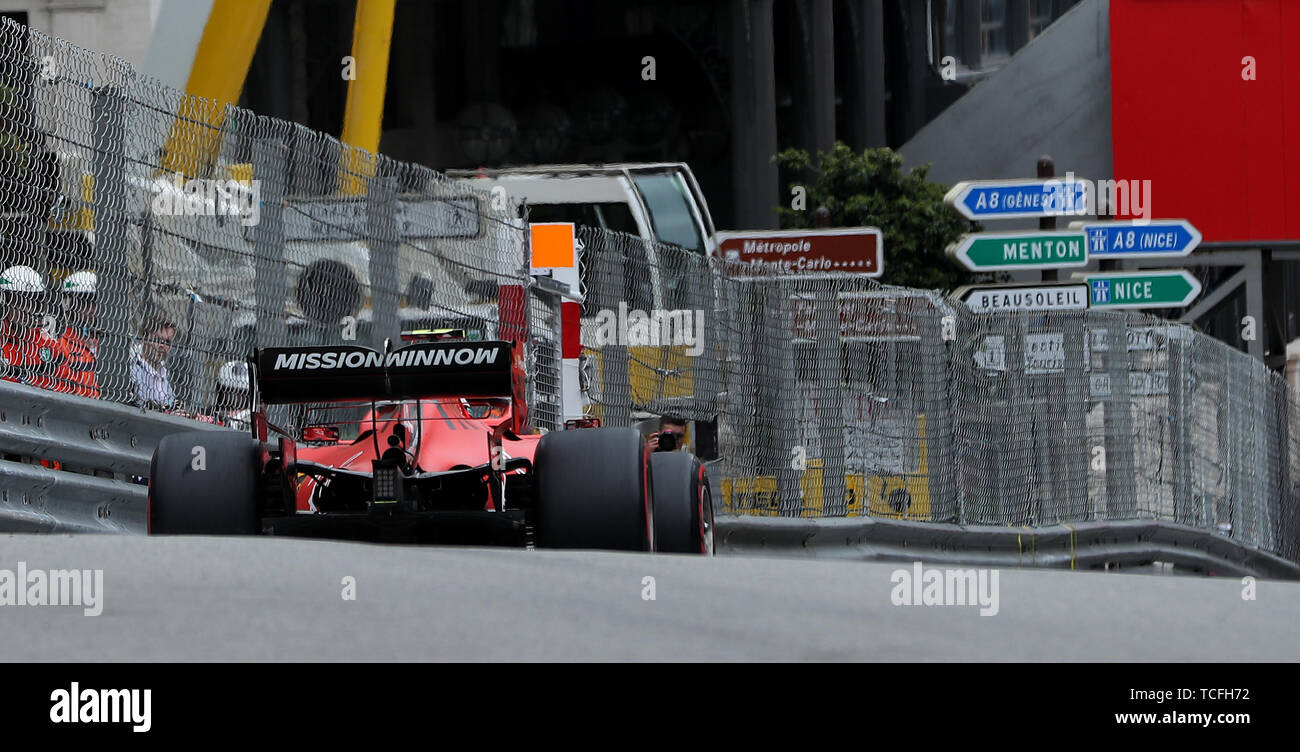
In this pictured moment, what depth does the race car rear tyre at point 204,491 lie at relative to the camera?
22.7ft

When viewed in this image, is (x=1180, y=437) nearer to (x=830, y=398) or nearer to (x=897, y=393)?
(x=897, y=393)

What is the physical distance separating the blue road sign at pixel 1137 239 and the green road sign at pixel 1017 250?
89.5 inches

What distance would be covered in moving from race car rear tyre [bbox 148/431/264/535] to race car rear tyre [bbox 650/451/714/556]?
1.56 m

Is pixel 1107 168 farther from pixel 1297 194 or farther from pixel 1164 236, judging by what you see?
pixel 1164 236

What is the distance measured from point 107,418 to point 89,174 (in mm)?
958

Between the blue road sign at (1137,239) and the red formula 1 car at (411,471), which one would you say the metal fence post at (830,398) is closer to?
the red formula 1 car at (411,471)

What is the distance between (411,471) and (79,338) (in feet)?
4.82

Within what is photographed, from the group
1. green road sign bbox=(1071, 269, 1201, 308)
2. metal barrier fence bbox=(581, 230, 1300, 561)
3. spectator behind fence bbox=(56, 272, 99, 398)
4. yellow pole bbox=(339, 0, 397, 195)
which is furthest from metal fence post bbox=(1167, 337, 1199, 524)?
spectator behind fence bbox=(56, 272, 99, 398)

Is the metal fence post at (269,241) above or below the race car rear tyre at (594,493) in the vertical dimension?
above

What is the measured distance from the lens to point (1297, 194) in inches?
1486
